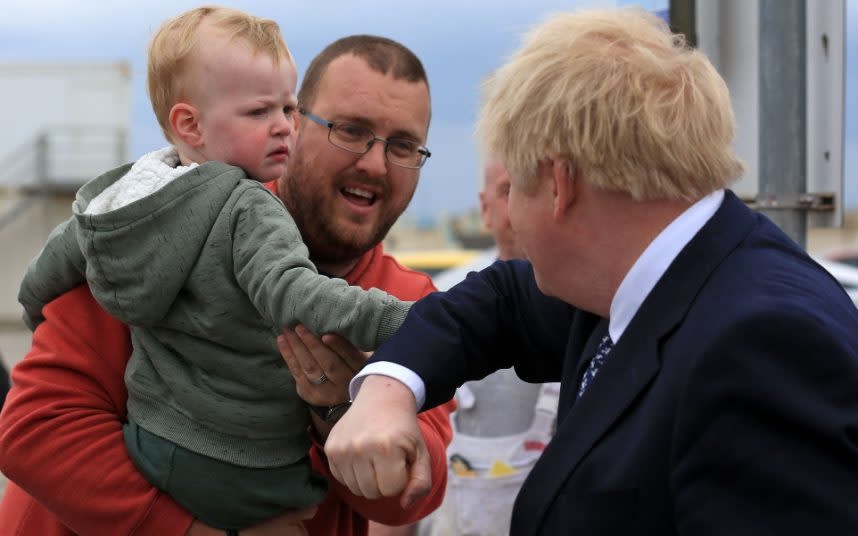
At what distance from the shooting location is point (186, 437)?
209 cm

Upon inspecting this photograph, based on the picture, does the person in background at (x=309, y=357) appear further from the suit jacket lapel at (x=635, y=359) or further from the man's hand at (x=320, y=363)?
the suit jacket lapel at (x=635, y=359)

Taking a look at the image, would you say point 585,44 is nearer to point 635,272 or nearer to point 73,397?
point 635,272

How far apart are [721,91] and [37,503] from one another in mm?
1627

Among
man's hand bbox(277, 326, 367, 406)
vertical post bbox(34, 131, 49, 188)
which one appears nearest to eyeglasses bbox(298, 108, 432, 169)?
man's hand bbox(277, 326, 367, 406)

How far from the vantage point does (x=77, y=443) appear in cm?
209

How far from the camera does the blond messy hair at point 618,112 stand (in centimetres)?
156

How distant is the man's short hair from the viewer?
2672 millimetres

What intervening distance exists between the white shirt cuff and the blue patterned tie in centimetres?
26

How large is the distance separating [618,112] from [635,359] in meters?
0.36

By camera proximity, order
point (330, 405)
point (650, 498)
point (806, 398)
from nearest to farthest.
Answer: point (806, 398)
point (650, 498)
point (330, 405)

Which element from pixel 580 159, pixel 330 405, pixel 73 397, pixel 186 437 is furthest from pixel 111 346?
pixel 580 159

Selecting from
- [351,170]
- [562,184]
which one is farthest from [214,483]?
[562,184]

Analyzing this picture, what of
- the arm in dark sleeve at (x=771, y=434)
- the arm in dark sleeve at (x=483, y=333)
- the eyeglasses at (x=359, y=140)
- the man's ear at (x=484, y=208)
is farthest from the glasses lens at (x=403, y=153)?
the man's ear at (x=484, y=208)

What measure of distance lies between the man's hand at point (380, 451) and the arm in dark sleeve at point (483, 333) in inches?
4.6
